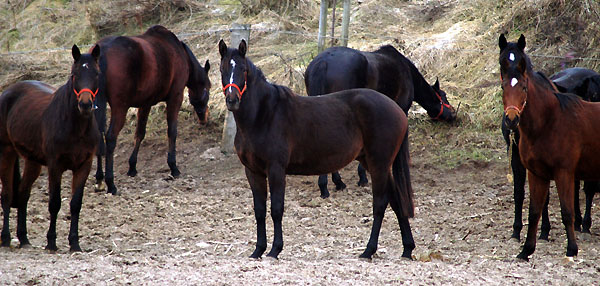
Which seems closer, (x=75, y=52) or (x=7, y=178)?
(x=75, y=52)

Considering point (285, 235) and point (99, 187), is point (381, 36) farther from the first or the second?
point (285, 235)

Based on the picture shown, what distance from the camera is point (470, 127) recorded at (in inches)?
413

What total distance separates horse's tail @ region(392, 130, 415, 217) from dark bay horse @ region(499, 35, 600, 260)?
3.51 feet

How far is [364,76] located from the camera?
8.59m

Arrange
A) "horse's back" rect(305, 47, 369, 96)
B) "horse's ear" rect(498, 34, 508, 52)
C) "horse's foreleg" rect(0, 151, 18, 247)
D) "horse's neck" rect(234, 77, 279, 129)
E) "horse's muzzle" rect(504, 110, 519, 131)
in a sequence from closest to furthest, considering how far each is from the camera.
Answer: "horse's muzzle" rect(504, 110, 519, 131)
"horse's ear" rect(498, 34, 508, 52)
"horse's neck" rect(234, 77, 279, 129)
"horse's foreleg" rect(0, 151, 18, 247)
"horse's back" rect(305, 47, 369, 96)

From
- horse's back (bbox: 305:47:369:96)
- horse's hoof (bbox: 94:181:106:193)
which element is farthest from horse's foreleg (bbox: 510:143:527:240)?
horse's hoof (bbox: 94:181:106:193)

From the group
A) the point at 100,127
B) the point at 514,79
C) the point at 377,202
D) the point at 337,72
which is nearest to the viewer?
the point at 514,79

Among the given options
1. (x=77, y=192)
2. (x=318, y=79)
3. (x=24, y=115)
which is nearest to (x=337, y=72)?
(x=318, y=79)

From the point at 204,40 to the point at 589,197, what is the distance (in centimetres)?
871

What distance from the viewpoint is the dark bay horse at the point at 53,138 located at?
229 inches

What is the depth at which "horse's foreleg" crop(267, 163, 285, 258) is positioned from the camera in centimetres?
554

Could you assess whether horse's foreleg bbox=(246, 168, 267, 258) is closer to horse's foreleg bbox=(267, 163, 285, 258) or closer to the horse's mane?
horse's foreleg bbox=(267, 163, 285, 258)

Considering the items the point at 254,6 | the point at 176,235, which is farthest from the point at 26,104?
the point at 254,6

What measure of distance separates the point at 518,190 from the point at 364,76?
8.69 feet
